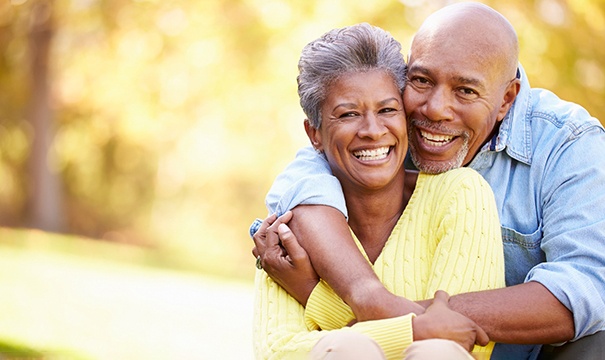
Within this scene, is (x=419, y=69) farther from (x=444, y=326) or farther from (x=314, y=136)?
(x=444, y=326)

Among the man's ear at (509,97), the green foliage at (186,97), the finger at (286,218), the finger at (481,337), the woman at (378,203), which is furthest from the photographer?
the green foliage at (186,97)

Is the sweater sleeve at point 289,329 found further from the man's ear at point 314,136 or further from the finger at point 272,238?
the man's ear at point 314,136

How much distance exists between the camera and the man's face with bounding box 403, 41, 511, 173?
337cm

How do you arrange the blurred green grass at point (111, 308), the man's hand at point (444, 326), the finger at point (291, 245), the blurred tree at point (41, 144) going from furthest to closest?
the blurred tree at point (41, 144) → the blurred green grass at point (111, 308) → the finger at point (291, 245) → the man's hand at point (444, 326)

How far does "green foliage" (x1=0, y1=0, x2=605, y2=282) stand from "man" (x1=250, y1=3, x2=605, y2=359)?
553cm

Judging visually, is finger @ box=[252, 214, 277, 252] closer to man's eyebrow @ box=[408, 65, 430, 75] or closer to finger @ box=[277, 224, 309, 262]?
finger @ box=[277, 224, 309, 262]

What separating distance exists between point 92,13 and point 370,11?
21.0ft

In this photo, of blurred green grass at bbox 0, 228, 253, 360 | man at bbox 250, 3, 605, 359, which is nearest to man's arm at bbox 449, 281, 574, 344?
man at bbox 250, 3, 605, 359

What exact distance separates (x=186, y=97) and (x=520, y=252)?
1459 centimetres

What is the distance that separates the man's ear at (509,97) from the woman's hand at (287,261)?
3.51 ft

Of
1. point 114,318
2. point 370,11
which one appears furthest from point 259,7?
point 114,318

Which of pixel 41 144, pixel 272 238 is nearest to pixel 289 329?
pixel 272 238

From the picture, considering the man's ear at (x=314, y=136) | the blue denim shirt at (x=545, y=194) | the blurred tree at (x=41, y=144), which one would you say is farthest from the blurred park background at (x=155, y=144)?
the blue denim shirt at (x=545, y=194)

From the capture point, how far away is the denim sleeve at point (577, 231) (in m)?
2.98
